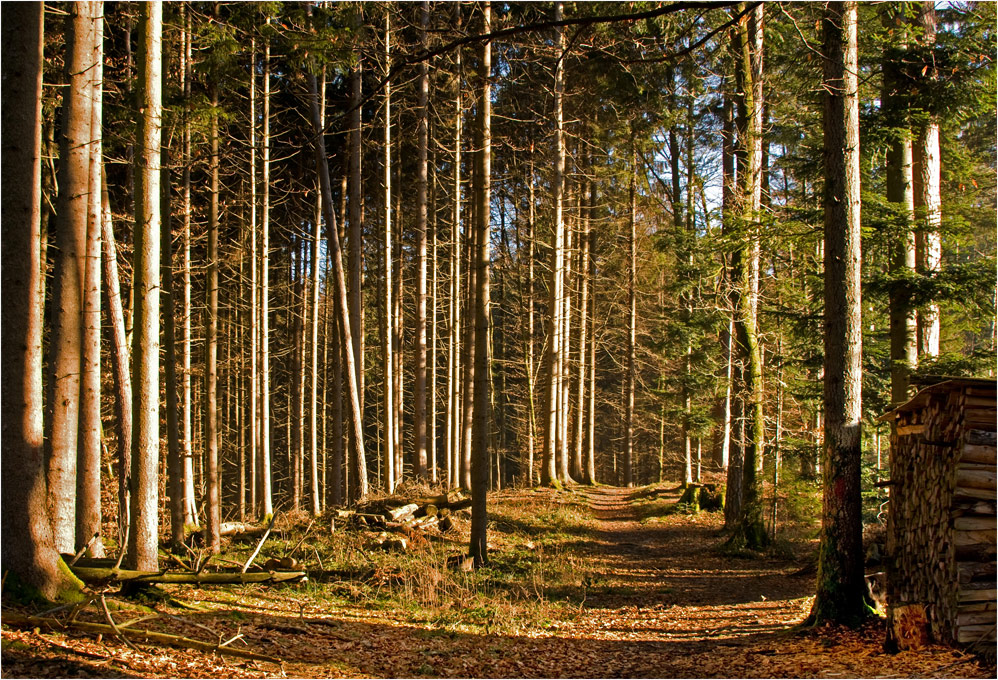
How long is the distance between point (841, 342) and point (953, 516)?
2182 mm

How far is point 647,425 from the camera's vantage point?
3130cm

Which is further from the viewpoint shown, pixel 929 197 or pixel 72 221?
pixel 929 197

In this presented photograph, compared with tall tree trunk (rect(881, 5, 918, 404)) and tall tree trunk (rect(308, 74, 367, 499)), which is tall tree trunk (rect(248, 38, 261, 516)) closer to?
tall tree trunk (rect(308, 74, 367, 499))

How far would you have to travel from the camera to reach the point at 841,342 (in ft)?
23.6

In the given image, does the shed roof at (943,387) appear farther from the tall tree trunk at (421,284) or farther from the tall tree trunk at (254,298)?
the tall tree trunk at (254,298)

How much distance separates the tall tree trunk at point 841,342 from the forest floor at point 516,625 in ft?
1.47

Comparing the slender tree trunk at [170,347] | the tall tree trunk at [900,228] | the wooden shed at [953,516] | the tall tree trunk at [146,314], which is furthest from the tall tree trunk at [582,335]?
the wooden shed at [953,516]

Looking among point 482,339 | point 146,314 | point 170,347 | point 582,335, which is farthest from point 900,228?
point 582,335

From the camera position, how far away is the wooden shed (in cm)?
544

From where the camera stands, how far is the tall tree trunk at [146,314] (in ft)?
26.3

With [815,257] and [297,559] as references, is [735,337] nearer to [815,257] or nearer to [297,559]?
[815,257]

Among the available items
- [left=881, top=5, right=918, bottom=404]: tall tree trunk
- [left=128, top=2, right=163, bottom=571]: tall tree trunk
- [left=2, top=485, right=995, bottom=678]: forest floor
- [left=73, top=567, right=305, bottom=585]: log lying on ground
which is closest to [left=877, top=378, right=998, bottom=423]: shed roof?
[left=2, top=485, right=995, bottom=678]: forest floor

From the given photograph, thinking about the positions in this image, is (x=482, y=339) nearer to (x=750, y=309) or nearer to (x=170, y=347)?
(x=170, y=347)

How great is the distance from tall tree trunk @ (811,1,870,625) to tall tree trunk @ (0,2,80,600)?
750cm
